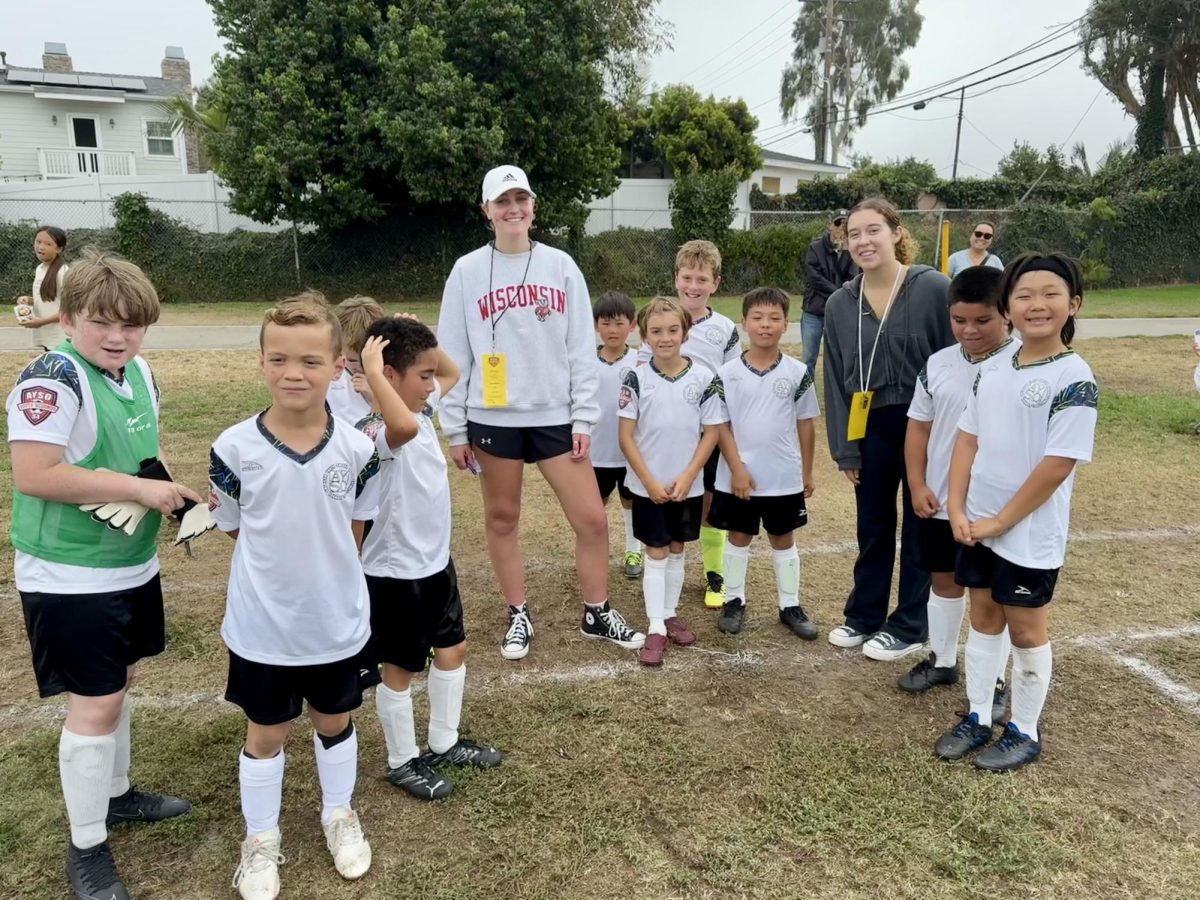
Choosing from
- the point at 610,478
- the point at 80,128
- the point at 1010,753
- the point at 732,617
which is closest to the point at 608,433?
the point at 610,478

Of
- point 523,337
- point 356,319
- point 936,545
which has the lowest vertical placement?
point 936,545

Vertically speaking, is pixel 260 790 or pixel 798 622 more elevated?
pixel 260 790

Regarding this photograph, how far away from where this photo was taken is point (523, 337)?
362 cm

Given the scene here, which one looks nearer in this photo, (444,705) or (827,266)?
(444,705)

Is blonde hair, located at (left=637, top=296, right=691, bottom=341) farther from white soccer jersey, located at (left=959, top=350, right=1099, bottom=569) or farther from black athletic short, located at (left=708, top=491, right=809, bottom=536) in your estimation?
white soccer jersey, located at (left=959, top=350, right=1099, bottom=569)

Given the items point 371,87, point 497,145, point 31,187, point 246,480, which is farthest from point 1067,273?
point 31,187

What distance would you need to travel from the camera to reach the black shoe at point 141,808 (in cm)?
262

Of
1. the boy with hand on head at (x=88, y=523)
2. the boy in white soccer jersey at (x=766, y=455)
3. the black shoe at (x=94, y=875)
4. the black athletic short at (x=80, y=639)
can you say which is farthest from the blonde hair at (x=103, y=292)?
the boy in white soccer jersey at (x=766, y=455)

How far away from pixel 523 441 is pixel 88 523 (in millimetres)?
1797

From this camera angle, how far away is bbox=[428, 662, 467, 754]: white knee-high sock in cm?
284

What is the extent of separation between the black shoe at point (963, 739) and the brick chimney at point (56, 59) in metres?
41.4

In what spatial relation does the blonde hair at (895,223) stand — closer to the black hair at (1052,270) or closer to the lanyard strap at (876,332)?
the lanyard strap at (876,332)

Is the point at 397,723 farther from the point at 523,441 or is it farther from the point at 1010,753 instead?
the point at 1010,753

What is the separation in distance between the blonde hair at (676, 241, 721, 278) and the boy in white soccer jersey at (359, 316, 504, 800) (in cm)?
210
